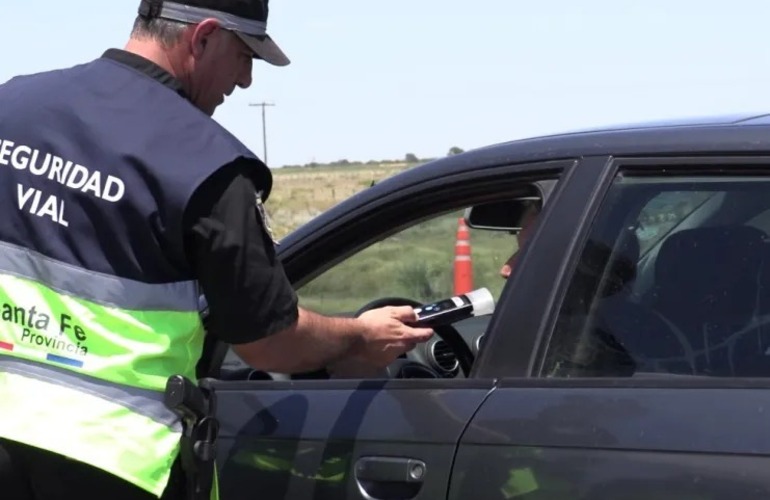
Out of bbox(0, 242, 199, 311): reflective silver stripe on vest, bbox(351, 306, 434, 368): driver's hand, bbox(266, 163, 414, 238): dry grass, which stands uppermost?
bbox(0, 242, 199, 311): reflective silver stripe on vest

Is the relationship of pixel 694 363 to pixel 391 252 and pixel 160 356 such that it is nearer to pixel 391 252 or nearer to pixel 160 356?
pixel 160 356

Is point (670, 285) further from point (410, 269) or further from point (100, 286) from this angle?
point (410, 269)

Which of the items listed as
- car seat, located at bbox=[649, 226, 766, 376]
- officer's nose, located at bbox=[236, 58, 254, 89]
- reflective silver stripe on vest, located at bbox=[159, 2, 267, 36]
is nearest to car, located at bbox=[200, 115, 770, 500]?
car seat, located at bbox=[649, 226, 766, 376]

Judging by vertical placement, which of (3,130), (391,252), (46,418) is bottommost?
(391,252)

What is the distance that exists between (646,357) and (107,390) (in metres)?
1.03

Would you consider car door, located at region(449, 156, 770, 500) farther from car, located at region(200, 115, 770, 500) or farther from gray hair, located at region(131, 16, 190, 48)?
gray hair, located at region(131, 16, 190, 48)

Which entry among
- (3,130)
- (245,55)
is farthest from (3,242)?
(245,55)

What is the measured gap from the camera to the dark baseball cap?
2580mm

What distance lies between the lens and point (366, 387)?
285cm

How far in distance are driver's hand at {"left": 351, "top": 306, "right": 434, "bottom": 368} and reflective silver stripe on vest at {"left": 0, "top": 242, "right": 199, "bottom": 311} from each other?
48 cm

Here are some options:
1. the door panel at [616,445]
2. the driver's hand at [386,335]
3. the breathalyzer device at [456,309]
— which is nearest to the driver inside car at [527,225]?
the breathalyzer device at [456,309]

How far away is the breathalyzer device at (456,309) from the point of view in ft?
9.98

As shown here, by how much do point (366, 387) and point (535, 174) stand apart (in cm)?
58

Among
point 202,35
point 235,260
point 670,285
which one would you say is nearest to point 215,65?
point 202,35
